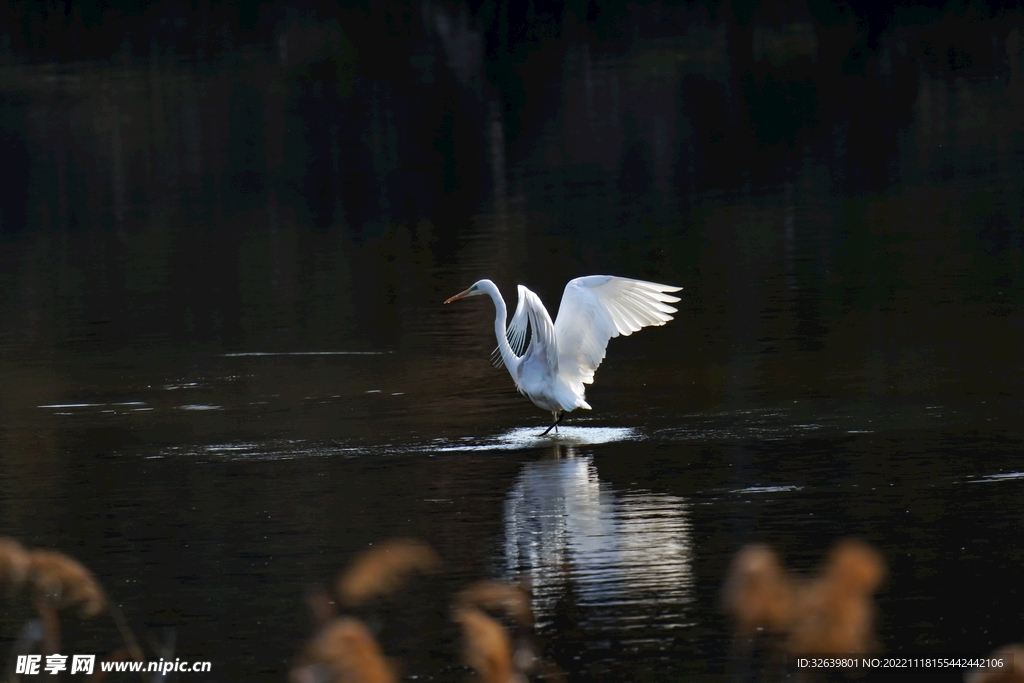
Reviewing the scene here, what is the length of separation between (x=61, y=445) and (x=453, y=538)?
4675 millimetres

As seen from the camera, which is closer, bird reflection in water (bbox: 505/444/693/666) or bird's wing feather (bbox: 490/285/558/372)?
bird reflection in water (bbox: 505/444/693/666)

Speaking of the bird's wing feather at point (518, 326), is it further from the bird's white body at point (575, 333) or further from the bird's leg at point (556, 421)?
the bird's leg at point (556, 421)

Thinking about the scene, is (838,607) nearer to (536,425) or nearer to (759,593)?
(759,593)

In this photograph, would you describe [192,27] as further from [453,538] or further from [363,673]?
[363,673]

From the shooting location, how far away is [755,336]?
1706 cm

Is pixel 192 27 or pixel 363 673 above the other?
pixel 192 27

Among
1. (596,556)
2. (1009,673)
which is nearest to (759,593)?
(1009,673)

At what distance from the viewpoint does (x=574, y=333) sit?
45.0 feet

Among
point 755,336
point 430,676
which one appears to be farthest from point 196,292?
point 430,676

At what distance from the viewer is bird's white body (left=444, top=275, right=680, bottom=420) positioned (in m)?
13.4

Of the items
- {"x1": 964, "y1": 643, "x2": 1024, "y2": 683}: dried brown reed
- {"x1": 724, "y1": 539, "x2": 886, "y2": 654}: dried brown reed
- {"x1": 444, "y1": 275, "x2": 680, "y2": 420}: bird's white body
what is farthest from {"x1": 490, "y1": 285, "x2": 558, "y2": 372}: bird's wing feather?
{"x1": 724, "y1": 539, "x2": 886, "y2": 654}: dried brown reed

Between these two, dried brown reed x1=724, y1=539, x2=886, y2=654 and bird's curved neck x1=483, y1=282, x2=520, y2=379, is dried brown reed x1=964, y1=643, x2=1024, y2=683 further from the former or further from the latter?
bird's curved neck x1=483, y1=282, x2=520, y2=379

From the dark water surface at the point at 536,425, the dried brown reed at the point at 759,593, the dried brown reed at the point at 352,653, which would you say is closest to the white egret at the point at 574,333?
the dark water surface at the point at 536,425

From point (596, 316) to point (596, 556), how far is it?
4227mm
